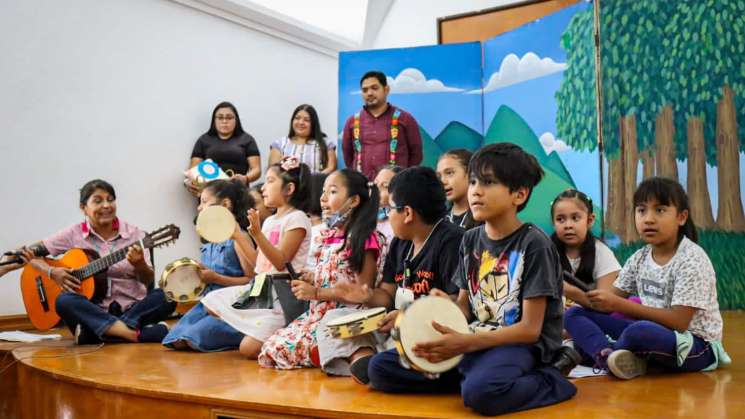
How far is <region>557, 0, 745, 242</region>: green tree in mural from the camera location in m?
5.20

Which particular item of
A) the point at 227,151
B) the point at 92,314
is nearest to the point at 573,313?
the point at 92,314

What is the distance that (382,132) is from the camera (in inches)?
218

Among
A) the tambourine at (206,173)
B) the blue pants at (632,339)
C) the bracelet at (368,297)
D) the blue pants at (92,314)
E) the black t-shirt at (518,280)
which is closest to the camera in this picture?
the black t-shirt at (518,280)

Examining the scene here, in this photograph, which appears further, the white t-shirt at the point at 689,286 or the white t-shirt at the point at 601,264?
the white t-shirt at the point at 601,264

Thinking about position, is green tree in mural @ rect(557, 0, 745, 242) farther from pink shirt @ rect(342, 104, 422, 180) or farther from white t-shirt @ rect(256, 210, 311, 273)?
white t-shirt @ rect(256, 210, 311, 273)

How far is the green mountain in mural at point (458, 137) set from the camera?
657 cm

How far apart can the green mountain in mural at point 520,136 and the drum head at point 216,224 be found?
2993 millimetres

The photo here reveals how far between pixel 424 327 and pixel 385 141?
3.35m

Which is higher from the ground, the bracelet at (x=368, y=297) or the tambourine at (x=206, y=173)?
the tambourine at (x=206, y=173)

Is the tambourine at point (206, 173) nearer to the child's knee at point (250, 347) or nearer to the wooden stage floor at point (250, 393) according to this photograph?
the wooden stage floor at point (250, 393)

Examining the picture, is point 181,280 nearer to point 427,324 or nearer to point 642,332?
point 427,324

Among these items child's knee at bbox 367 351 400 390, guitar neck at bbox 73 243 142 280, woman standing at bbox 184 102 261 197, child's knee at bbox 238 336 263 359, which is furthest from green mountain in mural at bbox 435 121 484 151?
child's knee at bbox 367 351 400 390

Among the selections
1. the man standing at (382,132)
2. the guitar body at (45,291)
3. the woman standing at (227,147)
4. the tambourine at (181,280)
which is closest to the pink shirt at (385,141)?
the man standing at (382,132)

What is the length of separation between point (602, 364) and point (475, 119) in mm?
3943
